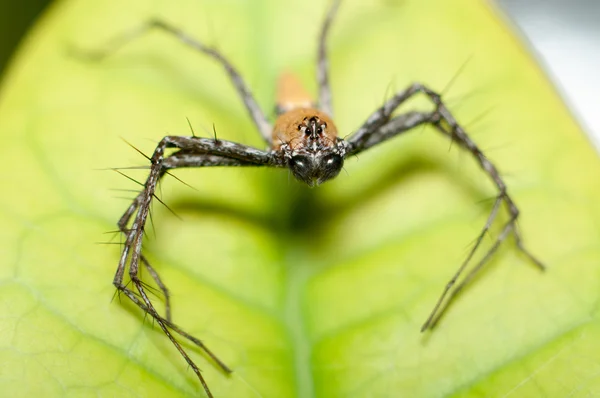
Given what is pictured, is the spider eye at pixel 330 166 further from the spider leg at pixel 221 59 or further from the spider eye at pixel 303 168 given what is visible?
the spider leg at pixel 221 59

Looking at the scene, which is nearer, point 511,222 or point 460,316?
point 460,316

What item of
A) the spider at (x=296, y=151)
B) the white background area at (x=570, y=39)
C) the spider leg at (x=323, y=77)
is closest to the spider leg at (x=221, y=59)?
the spider at (x=296, y=151)

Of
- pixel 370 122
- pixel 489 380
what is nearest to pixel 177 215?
pixel 370 122

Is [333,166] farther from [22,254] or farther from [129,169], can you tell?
[22,254]

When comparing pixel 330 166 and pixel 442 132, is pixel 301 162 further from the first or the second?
pixel 442 132

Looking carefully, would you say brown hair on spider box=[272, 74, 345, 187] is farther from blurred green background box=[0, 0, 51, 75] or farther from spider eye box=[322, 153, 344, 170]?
blurred green background box=[0, 0, 51, 75]

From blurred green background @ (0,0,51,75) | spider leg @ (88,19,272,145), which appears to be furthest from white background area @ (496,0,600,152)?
blurred green background @ (0,0,51,75)
